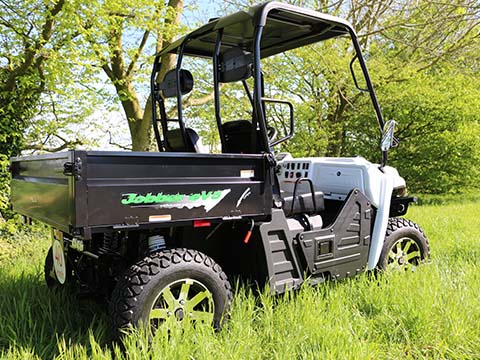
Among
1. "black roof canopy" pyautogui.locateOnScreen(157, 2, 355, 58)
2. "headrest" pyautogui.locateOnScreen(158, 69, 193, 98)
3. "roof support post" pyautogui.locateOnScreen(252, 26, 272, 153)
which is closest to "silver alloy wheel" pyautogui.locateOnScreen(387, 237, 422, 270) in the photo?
"roof support post" pyautogui.locateOnScreen(252, 26, 272, 153)

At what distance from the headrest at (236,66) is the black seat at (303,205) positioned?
923 millimetres

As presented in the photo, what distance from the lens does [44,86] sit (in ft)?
22.1

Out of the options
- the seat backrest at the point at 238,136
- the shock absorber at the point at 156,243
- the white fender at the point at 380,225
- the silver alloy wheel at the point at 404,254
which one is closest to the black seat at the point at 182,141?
the seat backrest at the point at 238,136

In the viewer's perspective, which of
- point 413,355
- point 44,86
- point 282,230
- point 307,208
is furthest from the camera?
point 44,86

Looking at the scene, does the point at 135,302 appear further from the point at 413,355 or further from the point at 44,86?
the point at 44,86

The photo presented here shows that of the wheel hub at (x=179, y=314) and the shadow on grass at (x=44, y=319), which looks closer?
the wheel hub at (x=179, y=314)

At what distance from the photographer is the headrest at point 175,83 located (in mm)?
3404

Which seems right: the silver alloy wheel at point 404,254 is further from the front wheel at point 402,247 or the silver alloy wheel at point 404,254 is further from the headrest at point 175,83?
the headrest at point 175,83

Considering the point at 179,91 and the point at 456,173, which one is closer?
the point at 179,91

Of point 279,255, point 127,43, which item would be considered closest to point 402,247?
point 279,255

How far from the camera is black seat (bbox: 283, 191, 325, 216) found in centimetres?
322

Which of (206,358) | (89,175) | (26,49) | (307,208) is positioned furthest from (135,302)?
(26,49)

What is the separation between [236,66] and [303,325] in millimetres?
1696

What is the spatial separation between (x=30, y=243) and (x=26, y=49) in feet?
8.67
